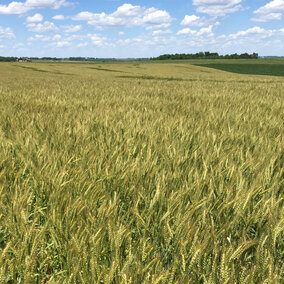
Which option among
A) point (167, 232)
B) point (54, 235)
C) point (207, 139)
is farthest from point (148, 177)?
point (207, 139)

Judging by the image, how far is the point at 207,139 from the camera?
6.71ft

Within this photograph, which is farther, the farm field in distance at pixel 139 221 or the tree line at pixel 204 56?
the tree line at pixel 204 56

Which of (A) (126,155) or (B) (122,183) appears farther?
(A) (126,155)

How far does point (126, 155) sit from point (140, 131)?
1.38 ft

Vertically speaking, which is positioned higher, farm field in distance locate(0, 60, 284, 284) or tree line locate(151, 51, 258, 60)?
tree line locate(151, 51, 258, 60)

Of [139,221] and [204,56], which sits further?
[204,56]

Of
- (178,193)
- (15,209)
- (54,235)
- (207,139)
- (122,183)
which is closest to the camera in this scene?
(54,235)

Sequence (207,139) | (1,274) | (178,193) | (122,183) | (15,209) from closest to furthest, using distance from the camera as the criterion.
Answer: (1,274), (15,209), (178,193), (122,183), (207,139)

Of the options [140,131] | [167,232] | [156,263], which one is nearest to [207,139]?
[140,131]

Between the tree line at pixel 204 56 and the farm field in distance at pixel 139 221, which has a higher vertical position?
the tree line at pixel 204 56

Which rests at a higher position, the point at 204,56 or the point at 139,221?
the point at 204,56

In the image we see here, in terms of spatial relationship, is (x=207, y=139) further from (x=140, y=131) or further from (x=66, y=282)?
(x=66, y=282)

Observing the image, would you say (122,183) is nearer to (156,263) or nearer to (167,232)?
(167,232)

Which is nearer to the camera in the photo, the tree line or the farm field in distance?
the farm field in distance
